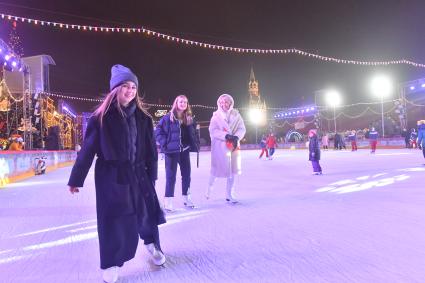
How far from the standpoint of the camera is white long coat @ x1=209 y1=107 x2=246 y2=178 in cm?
489

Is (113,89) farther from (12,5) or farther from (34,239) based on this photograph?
(12,5)

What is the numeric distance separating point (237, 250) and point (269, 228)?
0.75m

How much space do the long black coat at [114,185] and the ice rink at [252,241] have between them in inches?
9.7

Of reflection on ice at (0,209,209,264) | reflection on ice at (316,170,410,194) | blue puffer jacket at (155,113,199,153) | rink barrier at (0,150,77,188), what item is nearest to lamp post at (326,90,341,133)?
rink barrier at (0,150,77,188)

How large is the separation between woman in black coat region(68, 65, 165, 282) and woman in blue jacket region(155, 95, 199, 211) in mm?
2124

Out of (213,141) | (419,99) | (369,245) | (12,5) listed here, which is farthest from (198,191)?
(419,99)

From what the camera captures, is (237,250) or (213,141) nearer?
(237,250)

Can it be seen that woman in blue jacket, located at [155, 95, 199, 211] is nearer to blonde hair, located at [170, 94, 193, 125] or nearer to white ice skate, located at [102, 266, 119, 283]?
blonde hair, located at [170, 94, 193, 125]

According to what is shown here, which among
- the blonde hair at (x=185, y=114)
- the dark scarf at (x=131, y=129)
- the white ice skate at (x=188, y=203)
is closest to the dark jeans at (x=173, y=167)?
the white ice skate at (x=188, y=203)

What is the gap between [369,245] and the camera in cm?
271

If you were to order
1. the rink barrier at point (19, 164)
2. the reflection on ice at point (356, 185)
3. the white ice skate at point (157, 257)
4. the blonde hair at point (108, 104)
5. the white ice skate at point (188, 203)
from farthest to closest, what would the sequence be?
the rink barrier at point (19, 164) < the reflection on ice at point (356, 185) < the white ice skate at point (188, 203) < the white ice skate at point (157, 257) < the blonde hair at point (108, 104)

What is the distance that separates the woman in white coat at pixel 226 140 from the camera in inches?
192

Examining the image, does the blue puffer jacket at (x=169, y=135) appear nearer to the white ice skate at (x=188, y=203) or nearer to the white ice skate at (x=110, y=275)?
the white ice skate at (x=188, y=203)

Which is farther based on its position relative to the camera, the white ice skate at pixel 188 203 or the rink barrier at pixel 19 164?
the rink barrier at pixel 19 164
